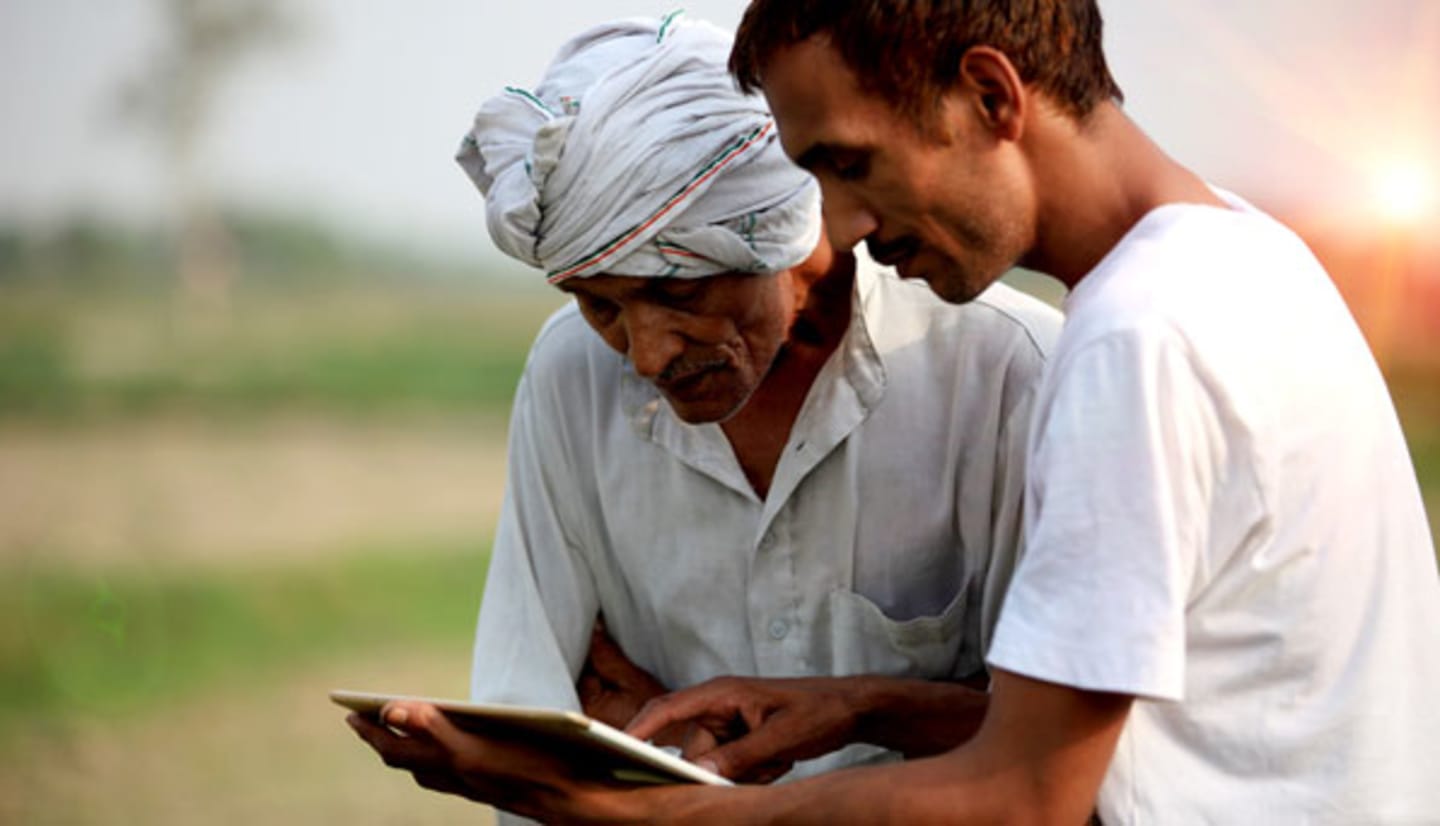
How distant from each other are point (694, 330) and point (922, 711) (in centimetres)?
63

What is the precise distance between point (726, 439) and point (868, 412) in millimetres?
235

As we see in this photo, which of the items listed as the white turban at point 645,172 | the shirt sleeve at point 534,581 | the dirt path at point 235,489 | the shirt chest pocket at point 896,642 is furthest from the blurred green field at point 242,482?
the white turban at point 645,172

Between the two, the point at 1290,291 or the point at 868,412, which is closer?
the point at 1290,291

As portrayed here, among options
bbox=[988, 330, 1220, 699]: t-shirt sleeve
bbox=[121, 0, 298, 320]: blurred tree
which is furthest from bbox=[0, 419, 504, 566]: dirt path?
bbox=[988, 330, 1220, 699]: t-shirt sleeve

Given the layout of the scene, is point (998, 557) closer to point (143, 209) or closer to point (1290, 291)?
point (1290, 291)

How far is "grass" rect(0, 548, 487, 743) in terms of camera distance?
6.87 meters

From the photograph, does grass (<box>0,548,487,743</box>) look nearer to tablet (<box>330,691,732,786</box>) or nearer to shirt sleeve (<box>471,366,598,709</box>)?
shirt sleeve (<box>471,366,598,709</box>)

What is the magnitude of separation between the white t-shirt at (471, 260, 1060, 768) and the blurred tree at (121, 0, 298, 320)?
4.67 m

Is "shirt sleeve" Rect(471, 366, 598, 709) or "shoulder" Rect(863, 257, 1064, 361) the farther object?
"shirt sleeve" Rect(471, 366, 598, 709)

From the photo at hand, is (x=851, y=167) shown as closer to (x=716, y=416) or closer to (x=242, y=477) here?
(x=716, y=416)

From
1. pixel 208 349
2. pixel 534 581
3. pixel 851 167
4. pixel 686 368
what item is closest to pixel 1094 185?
pixel 851 167

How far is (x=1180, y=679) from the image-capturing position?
6.14 ft

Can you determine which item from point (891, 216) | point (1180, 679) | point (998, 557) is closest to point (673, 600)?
point (998, 557)

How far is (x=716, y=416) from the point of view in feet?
8.87
